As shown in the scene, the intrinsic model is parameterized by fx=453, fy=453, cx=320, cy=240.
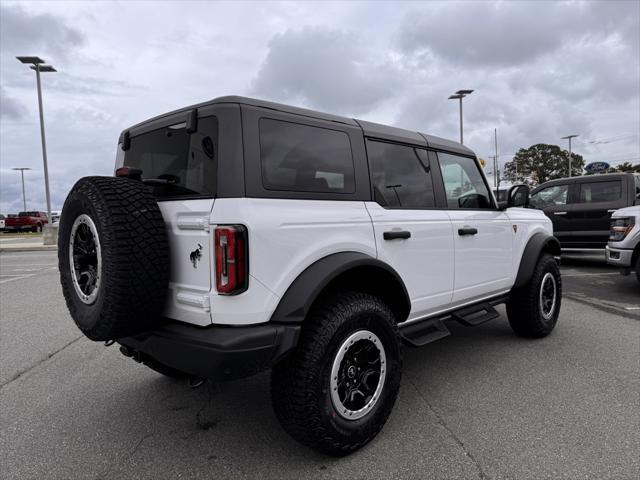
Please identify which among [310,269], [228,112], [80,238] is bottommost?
[310,269]

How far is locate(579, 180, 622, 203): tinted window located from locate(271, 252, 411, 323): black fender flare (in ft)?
28.2

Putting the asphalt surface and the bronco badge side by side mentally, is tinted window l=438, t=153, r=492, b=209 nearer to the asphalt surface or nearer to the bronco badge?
the asphalt surface

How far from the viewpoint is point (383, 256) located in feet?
9.35

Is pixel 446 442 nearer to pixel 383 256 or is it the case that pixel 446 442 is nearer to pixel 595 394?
pixel 383 256

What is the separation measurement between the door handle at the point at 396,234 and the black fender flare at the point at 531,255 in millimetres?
1893

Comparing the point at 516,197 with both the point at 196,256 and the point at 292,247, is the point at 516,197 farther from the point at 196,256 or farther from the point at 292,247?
the point at 196,256

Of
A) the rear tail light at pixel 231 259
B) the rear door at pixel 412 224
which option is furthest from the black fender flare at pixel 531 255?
the rear tail light at pixel 231 259

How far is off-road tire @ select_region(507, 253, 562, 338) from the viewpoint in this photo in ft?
14.4

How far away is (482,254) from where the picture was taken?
12.6 ft

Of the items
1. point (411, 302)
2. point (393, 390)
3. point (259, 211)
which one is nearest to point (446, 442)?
point (393, 390)

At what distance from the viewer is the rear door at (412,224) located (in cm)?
295

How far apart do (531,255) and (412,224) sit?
194cm

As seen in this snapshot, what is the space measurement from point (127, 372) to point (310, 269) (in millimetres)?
2411

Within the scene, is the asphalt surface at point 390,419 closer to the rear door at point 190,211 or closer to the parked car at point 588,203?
the rear door at point 190,211
